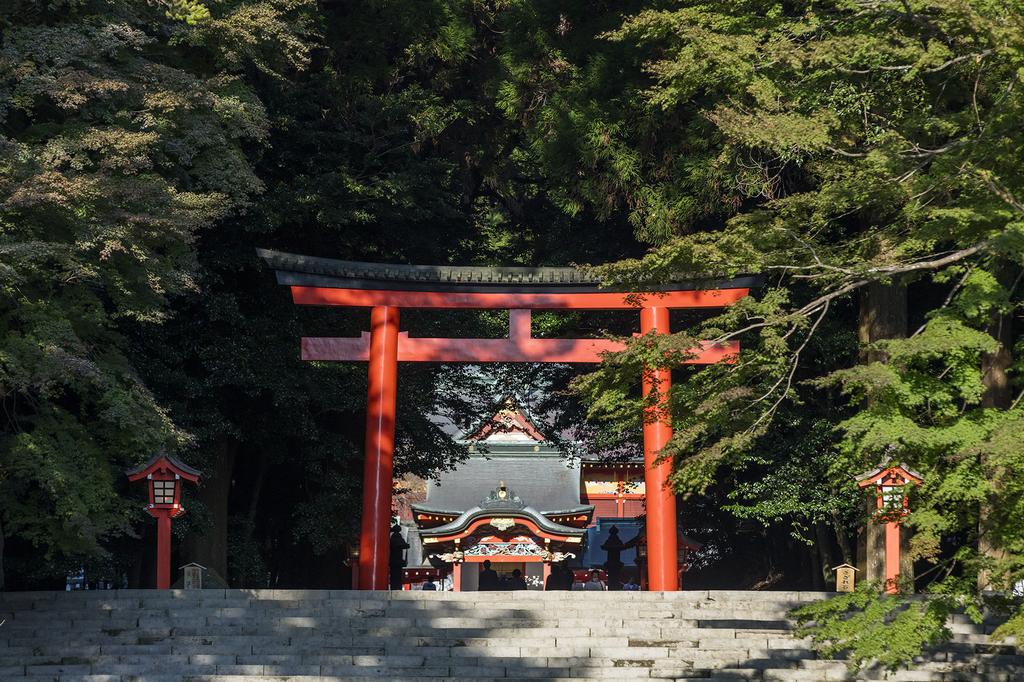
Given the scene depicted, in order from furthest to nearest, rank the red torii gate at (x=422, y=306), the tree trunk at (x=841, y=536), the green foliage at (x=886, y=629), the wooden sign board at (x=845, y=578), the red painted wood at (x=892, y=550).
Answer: the tree trunk at (x=841, y=536)
the red torii gate at (x=422, y=306)
the wooden sign board at (x=845, y=578)
the red painted wood at (x=892, y=550)
the green foliage at (x=886, y=629)

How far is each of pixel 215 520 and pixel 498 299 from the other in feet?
18.0

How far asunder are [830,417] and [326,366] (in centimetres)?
748

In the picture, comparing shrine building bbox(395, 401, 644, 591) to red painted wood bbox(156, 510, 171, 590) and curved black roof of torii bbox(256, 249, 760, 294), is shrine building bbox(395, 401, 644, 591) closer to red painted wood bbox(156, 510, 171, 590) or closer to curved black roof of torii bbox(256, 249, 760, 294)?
curved black roof of torii bbox(256, 249, 760, 294)

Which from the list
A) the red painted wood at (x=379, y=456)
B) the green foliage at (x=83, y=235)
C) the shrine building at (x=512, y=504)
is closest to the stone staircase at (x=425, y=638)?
the green foliage at (x=83, y=235)

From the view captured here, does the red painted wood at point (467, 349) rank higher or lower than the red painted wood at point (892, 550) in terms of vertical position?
higher

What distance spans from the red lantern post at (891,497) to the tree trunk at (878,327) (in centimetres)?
115

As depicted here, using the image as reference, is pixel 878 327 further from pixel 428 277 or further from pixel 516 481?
pixel 516 481

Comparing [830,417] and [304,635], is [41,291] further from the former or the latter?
[830,417]

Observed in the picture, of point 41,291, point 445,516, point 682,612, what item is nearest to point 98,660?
point 41,291

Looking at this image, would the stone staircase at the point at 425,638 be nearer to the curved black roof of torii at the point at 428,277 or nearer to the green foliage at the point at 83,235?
the green foliage at the point at 83,235

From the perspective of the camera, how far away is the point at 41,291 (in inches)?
566

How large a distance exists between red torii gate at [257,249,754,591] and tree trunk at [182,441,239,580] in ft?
10.9

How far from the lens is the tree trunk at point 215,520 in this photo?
19.9m

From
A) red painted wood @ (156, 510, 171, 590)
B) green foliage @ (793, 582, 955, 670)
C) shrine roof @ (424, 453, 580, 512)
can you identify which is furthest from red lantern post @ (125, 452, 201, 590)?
shrine roof @ (424, 453, 580, 512)
